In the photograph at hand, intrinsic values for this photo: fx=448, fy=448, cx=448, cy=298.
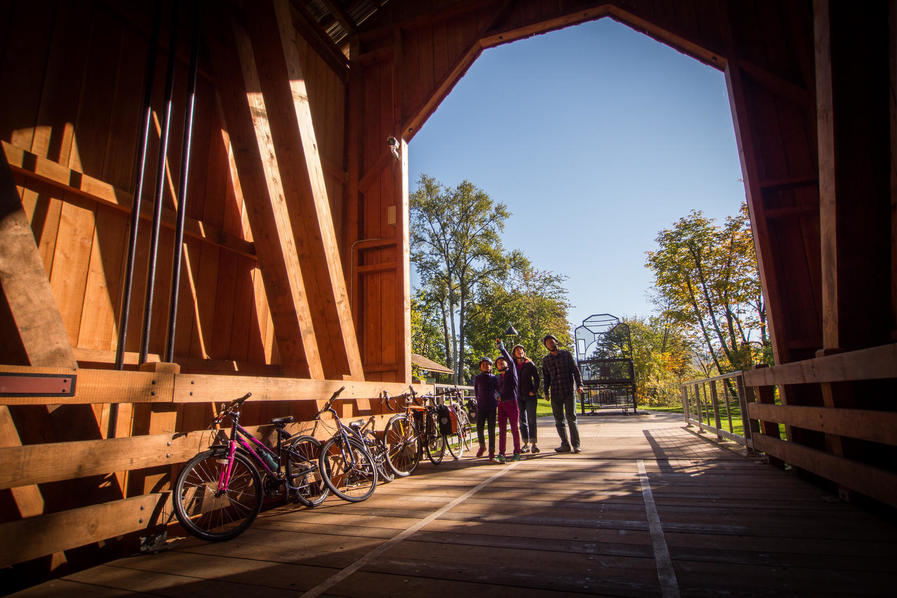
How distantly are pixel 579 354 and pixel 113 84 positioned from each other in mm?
14493

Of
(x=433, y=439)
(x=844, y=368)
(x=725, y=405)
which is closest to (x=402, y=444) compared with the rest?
(x=433, y=439)

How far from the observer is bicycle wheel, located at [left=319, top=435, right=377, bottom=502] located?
13.9 ft

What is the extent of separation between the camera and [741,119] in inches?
223

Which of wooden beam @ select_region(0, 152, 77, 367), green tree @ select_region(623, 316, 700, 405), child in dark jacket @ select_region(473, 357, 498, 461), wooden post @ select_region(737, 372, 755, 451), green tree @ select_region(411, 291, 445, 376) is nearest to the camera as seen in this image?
wooden beam @ select_region(0, 152, 77, 367)

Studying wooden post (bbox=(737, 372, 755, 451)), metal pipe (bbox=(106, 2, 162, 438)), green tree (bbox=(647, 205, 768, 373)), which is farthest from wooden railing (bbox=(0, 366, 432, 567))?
green tree (bbox=(647, 205, 768, 373))

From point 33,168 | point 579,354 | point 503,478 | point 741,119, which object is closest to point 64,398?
point 33,168

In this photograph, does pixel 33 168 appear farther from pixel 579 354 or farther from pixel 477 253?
pixel 477 253

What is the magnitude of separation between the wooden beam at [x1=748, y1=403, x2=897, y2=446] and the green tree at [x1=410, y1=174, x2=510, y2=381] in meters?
23.2

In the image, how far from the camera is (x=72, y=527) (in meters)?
2.20

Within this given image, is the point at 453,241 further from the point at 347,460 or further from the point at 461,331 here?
the point at 347,460

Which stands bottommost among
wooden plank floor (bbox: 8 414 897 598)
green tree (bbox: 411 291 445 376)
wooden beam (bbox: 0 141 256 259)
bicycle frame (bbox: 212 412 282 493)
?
wooden plank floor (bbox: 8 414 897 598)

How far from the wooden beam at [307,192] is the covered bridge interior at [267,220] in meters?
0.03

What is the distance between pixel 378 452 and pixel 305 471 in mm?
1252

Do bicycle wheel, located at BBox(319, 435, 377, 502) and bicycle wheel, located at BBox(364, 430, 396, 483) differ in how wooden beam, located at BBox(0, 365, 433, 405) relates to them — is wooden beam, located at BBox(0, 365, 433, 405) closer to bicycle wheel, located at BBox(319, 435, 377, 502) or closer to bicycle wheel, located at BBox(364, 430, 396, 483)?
bicycle wheel, located at BBox(319, 435, 377, 502)
